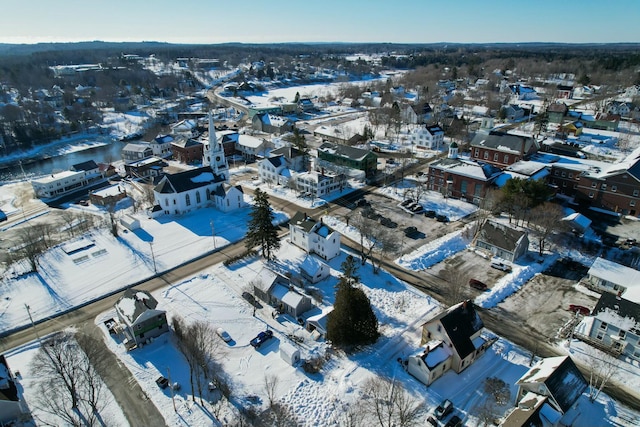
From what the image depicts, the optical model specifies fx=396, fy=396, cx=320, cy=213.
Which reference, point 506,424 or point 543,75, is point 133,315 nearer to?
point 506,424

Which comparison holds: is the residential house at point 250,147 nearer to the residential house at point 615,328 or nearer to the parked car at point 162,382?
the parked car at point 162,382

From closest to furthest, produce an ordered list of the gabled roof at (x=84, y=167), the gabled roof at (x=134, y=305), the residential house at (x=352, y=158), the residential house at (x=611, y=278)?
the gabled roof at (x=134, y=305)
the residential house at (x=611, y=278)
the residential house at (x=352, y=158)
the gabled roof at (x=84, y=167)

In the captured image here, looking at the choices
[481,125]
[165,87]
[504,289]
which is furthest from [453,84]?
[504,289]

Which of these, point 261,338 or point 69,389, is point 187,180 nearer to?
point 261,338

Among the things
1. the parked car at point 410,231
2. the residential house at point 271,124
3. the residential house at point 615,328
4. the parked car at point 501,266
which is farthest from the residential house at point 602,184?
the residential house at point 271,124

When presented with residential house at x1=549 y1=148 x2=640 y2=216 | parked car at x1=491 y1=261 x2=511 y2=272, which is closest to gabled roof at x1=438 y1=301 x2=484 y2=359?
parked car at x1=491 y1=261 x2=511 y2=272

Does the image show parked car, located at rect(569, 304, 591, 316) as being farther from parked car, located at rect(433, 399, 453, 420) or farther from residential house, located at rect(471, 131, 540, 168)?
residential house, located at rect(471, 131, 540, 168)

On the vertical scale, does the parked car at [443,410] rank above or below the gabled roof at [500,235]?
below
